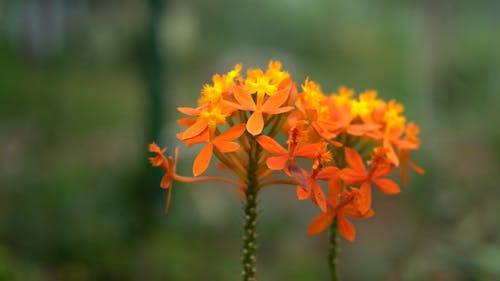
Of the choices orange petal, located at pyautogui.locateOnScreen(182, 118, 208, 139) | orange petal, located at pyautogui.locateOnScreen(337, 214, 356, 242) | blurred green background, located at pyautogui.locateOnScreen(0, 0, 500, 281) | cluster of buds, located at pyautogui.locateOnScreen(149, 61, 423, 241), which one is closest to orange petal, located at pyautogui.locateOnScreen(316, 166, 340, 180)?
cluster of buds, located at pyautogui.locateOnScreen(149, 61, 423, 241)

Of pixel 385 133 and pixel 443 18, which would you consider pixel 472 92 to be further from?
pixel 385 133

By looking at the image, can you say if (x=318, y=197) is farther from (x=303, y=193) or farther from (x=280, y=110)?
(x=280, y=110)

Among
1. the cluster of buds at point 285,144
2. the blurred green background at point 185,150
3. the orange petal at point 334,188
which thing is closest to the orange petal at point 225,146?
the cluster of buds at point 285,144

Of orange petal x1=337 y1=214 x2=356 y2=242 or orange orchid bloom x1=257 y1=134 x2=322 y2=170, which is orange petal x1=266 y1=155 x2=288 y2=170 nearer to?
orange orchid bloom x1=257 y1=134 x2=322 y2=170

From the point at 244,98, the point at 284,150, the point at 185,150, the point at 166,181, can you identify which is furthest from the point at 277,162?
the point at 185,150

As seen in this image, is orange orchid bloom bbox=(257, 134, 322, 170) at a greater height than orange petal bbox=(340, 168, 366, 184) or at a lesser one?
greater

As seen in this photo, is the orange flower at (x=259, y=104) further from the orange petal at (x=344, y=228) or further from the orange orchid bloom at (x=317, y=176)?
the orange petal at (x=344, y=228)
